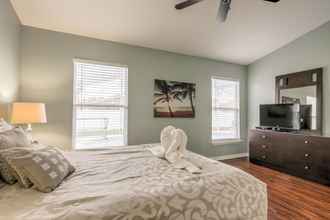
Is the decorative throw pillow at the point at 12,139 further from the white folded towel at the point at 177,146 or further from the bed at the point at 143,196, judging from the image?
the white folded towel at the point at 177,146

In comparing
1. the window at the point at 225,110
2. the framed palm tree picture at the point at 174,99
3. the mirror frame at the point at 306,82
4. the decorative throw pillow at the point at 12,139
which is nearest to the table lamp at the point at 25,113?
the decorative throw pillow at the point at 12,139

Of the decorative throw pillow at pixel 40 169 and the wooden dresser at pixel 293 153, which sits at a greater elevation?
the decorative throw pillow at pixel 40 169

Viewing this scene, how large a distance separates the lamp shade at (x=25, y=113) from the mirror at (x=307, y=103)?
468 centimetres

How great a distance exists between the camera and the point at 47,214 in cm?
87

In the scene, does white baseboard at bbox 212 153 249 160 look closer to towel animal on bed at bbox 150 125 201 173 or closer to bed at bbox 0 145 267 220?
towel animal on bed at bbox 150 125 201 173

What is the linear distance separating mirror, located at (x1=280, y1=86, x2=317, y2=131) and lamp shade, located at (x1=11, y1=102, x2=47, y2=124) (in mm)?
4676

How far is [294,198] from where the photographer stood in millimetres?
2494

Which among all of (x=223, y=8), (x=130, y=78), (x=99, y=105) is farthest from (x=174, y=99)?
(x=223, y=8)

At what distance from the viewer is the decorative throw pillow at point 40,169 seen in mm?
1132

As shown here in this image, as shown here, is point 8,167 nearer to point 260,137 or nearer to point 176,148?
point 176,148

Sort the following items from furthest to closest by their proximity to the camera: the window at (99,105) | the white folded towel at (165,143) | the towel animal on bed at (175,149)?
the window at (99,105)
the white folded towel at (165,143)
the towel animal on bed at (175,149)

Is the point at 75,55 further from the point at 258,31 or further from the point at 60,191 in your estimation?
the point at 258,31

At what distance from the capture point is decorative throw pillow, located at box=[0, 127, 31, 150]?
128 cm

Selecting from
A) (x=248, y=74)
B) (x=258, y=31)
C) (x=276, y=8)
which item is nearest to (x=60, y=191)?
(x=276, y=8)
